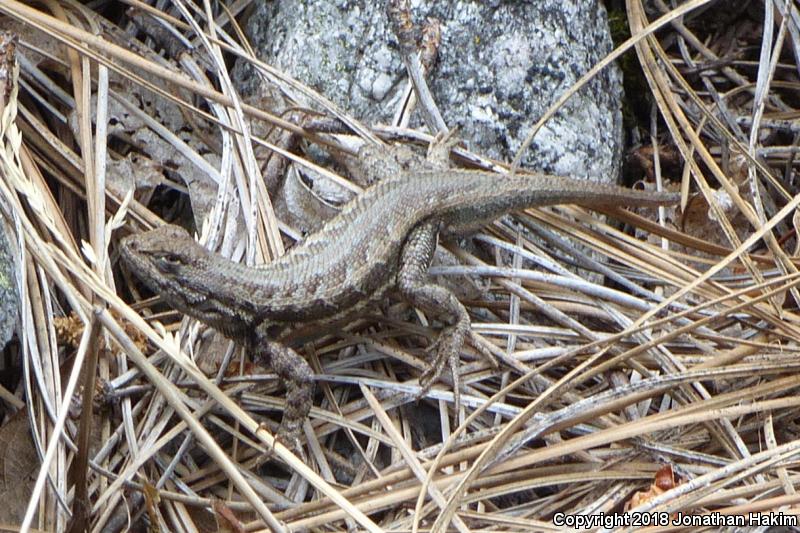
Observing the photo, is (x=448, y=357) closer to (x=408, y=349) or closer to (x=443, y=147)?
(x=408, y=349)

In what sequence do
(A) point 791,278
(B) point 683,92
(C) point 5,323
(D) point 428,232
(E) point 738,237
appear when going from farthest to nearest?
(B) point 683,92
(E) point 738,237
(D) point 428,232
(A) point 791,278
(C) point 5,323

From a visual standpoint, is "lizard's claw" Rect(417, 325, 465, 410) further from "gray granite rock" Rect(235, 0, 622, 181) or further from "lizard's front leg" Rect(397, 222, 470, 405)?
"gray granite rock" Rect(235, 0, 622, 181)

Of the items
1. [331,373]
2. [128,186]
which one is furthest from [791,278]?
[128,186]

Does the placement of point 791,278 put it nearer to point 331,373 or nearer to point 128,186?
point 331,373

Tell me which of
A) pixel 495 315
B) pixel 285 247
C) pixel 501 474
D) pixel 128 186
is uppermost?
pixel 128 186

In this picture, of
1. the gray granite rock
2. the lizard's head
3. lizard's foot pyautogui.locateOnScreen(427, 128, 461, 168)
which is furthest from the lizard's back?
the gray granite rock

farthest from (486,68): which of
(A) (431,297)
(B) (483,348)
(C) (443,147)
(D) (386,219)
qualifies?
(B) (483,348)
